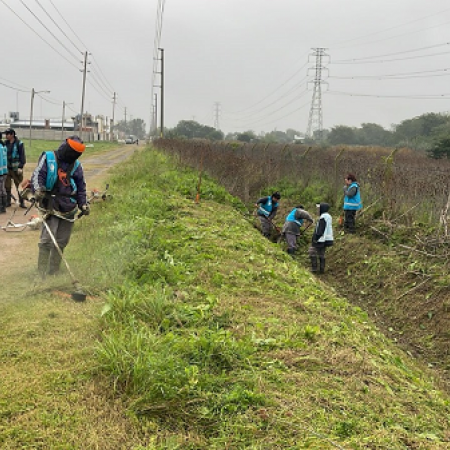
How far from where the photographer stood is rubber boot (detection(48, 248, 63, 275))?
17.9 feet

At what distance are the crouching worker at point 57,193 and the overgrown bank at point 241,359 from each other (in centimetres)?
48

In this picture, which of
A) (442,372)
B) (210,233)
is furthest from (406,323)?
(210,233)

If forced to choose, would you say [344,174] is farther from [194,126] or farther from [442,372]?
[194,126]

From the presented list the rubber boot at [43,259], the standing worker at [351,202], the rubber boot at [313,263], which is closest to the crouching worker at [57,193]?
the rubber boot at [43,259]

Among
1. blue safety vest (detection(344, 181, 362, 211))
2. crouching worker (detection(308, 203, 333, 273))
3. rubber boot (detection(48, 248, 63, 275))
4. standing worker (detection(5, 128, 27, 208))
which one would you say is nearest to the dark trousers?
blue safety vest (detection(344, 181, 362, 211))

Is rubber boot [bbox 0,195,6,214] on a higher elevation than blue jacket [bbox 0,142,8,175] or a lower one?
lower

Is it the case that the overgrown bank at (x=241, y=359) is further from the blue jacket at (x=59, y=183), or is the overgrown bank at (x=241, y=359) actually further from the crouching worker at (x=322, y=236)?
the crouching worker at (x=322, y=236)

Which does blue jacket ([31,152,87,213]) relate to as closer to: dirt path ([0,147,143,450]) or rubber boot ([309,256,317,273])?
dirt path ([0,147,143,450])

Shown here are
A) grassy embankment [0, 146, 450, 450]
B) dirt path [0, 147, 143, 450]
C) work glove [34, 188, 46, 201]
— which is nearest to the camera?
dirt path [0, 147, 143, 450]

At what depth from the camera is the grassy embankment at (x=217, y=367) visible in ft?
9.34

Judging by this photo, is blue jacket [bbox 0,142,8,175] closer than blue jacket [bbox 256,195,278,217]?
Yes

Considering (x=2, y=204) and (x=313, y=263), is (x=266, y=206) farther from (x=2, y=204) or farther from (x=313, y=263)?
(x=2, y=204)

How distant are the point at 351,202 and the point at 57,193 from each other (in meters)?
7.49

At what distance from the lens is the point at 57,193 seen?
17.5ft
